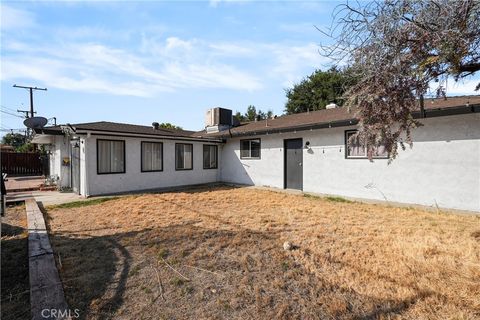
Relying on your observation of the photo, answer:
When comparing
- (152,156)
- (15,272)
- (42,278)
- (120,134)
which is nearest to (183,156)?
(152,156)

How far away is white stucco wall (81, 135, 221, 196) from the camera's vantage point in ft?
32.4

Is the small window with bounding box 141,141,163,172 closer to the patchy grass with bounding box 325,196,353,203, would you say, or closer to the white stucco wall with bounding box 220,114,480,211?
the white stucco wall with bounding box 220,114,480,211

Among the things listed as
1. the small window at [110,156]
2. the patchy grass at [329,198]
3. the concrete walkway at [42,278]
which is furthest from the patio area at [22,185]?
the patchy grass at [329,198]

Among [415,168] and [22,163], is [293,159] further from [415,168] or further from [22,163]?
[22,163]

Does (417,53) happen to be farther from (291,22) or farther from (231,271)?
(231,271)

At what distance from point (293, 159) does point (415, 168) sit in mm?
4384

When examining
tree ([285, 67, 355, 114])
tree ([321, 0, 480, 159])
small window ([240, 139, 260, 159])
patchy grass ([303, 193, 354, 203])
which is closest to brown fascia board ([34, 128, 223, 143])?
small window ([240, 139, 260, 159])

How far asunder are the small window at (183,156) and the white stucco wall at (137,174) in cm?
19

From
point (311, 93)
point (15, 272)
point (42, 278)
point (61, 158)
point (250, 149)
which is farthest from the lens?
point (311, 93)

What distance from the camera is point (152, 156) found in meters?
11.8

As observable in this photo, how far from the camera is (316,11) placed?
14.4 ft

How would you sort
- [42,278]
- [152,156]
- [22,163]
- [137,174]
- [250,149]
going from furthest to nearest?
[22,163] → [250,149] → [152,156] → [137,174] → [42,278]

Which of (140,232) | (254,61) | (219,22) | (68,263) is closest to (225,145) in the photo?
(254,61)

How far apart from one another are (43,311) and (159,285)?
1094 millimetres
